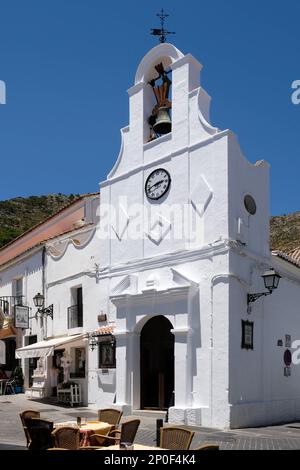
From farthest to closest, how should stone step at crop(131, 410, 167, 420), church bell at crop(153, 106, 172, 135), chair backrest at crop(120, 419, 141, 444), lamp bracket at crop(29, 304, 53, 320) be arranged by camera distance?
lamp bracket at crop(29, 304, 53, 320), church bell at crop(153, 106, 172, 135), stone step at crop(131, 410, 167, 420), chair backrest at crop(120, 419, 141, 444)

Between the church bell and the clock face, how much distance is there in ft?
4.85

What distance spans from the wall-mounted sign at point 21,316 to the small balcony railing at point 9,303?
4.29 ft

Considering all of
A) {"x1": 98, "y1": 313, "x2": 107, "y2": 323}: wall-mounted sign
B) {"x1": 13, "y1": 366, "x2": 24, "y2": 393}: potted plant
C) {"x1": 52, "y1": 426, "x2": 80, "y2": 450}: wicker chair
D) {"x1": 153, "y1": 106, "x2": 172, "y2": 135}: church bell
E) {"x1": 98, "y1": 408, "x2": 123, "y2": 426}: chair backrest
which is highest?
{"x1": 153, "y1": 106, "x2": 172, "y2": 135}: church bell

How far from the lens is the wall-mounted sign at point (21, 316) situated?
79.0 ft

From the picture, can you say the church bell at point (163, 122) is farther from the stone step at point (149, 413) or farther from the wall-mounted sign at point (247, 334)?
the stone step at point (149, 413)

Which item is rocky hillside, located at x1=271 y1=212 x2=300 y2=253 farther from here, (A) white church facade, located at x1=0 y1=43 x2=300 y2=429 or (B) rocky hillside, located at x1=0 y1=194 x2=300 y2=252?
(A) white church facade, located at x1=0 y1=43 x2=300 y2=429

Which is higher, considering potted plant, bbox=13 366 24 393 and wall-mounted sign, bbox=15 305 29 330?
wall-mounted sign, bbox=15 305 29 330

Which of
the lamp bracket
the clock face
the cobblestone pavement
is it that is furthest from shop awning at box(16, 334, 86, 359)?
the clock face

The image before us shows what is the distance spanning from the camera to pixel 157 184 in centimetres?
1859

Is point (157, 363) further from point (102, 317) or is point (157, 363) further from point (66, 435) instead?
point (66, 435)

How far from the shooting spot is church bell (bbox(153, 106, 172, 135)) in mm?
19000

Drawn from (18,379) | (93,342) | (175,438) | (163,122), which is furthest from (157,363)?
(175,438)

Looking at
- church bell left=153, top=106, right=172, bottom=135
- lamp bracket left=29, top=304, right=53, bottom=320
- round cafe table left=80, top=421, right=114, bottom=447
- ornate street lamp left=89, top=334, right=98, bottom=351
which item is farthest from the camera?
lamp bracket left=29, top=304, right=53, bottom=320

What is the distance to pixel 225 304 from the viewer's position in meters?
15.8
